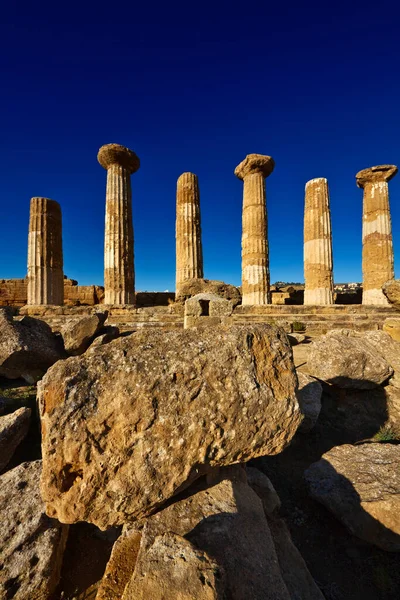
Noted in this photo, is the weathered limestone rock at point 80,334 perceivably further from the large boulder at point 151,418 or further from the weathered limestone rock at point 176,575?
the weathered limestone rock at point 176,575

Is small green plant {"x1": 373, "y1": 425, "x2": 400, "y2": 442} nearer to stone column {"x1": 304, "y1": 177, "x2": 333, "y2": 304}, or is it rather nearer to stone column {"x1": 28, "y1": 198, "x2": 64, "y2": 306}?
stone column {"x1": 304, "y1": 177, "x2": 333, "y2": 304}

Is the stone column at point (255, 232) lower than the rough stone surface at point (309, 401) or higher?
higher

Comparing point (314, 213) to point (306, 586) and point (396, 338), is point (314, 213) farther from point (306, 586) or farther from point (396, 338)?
point (306, 586)

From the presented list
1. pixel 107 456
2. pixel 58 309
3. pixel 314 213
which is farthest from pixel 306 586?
pixel 314 213

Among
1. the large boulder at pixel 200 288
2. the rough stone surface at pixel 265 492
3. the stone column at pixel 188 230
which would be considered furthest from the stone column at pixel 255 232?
the rough stone surface at pixel 265 492

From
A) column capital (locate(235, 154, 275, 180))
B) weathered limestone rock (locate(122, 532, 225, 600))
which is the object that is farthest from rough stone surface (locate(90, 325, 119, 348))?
column capital (locate(235, 154, 275, 180))

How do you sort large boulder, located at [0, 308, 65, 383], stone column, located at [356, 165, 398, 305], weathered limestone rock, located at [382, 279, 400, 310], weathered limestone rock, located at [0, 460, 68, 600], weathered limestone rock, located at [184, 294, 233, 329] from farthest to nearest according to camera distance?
stone column, located at [356, 165, 398, 305] → weathered limestone rock, located at [184, 294, 233, 329] → weathered limestone rock, located at [382, 279, 400, 310] → large boulder, located at [0, 308, 65, 383] → weathered limestone rock, located at [0, 460, 68, 600]

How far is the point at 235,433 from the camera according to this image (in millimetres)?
1716

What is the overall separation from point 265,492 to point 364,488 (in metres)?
0.80

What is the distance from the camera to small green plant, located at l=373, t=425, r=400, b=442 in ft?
10.5

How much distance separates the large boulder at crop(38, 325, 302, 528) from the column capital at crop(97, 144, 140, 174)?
1202 centimetres

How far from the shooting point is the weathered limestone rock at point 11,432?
242cm

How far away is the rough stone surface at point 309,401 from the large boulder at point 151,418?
1.40 meters

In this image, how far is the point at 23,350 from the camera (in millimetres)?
4016
